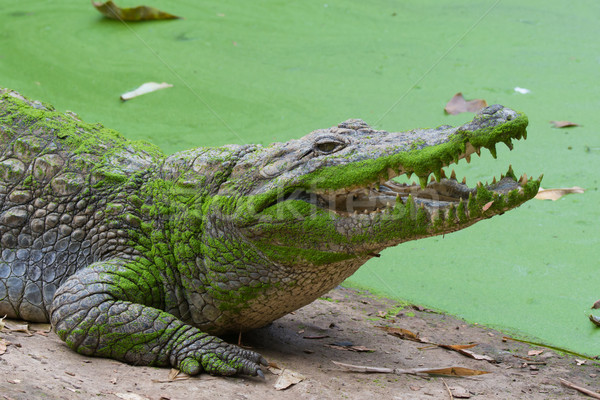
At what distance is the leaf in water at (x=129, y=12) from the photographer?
877 cm

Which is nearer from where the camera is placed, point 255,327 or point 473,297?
point 255,327

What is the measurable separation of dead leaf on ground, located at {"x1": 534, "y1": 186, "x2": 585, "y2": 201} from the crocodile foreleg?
3.32 meters

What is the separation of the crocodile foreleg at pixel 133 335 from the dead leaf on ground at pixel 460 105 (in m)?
4.48

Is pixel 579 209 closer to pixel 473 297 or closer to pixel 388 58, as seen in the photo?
pixel 473 297

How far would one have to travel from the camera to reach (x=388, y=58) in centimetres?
861

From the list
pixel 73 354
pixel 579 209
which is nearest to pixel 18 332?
pixel 73 354

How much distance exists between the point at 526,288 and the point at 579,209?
111 cm

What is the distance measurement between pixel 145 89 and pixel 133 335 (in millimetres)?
4692

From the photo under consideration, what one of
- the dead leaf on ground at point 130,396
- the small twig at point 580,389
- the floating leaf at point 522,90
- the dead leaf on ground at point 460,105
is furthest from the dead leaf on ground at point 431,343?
the floating leaf at point 522,90

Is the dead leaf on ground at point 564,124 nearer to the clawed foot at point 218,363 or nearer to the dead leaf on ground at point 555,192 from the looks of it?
the dead leaf on ground at point 555,192

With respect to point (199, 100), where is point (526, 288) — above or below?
below

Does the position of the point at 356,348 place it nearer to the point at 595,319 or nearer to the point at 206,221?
the point at 206,221

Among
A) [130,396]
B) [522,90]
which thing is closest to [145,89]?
[522,90]

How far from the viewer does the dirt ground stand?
124 inches
